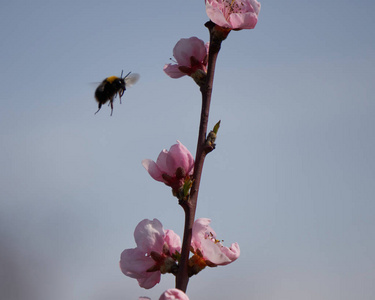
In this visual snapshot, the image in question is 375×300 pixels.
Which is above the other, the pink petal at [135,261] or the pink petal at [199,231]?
the pink petal at [199,231]

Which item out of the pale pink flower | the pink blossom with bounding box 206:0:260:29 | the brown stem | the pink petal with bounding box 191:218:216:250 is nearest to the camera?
the pale pink flower

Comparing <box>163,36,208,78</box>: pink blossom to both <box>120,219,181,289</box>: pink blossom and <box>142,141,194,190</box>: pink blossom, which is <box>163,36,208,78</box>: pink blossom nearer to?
<box>142,141,194,190</box>: pink blossom

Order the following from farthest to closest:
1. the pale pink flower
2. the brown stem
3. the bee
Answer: the bee → the brown stem → the pale pink flower

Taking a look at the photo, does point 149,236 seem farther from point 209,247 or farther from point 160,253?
point 209,247

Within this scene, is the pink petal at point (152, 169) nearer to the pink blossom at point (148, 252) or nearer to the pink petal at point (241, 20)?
the pink blossom at point (148, 252)

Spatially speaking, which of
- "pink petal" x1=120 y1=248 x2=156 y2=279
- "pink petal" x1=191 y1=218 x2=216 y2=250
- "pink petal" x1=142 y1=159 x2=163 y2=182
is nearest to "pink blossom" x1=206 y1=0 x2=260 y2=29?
"pink petal" x1=142 y1=159 x2=163 y2=182

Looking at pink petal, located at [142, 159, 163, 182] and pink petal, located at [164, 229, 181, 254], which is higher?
pink petal, located at [142, 159, 163, 182]

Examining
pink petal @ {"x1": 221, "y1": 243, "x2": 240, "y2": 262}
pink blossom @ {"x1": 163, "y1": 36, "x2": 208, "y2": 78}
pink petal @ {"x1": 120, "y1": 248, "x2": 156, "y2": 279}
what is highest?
pink blossom @ {"x1": 163, "y1": 36, "x2": 208, "y2": 78}

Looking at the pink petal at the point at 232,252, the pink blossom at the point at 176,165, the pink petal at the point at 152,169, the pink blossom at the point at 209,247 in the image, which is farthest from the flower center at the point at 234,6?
the pink petal at the point at 232,252
